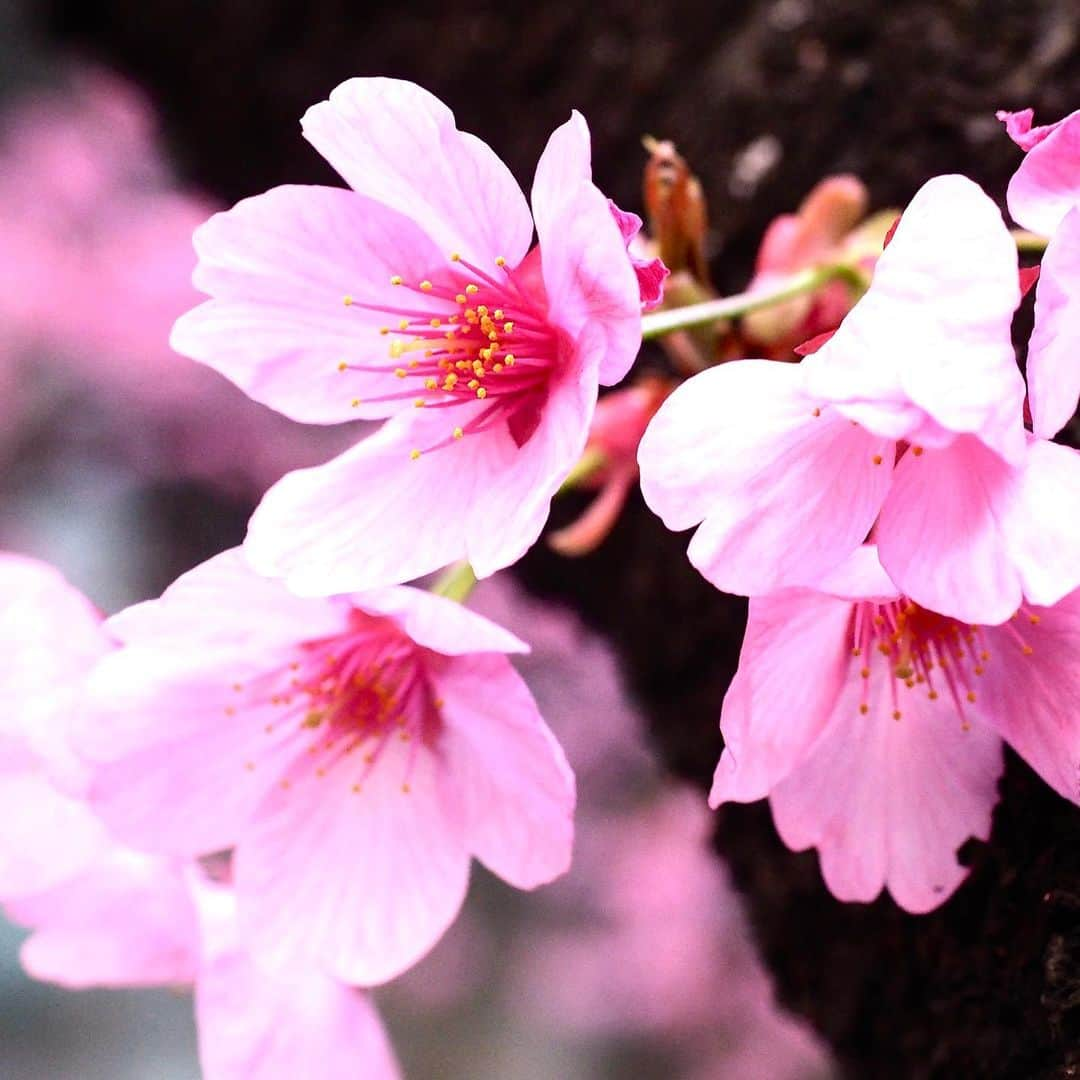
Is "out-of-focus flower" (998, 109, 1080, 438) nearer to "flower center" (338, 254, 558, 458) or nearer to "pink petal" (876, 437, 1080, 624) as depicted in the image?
"pink petal" (876, 437, 1080, 624)

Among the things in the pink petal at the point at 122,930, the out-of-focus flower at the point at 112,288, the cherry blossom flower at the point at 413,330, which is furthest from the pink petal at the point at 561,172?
the out-of-focus flower at the point at 112,288

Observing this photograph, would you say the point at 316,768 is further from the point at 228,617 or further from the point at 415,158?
the point at 415,158

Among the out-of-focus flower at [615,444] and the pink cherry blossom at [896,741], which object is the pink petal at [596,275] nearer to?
the pink cherry blossom at [896,741]

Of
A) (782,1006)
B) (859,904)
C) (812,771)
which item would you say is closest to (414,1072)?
(782,1006)

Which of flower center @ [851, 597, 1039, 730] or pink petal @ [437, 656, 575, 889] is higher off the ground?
flower center @ [851, 597, 1039, 730]

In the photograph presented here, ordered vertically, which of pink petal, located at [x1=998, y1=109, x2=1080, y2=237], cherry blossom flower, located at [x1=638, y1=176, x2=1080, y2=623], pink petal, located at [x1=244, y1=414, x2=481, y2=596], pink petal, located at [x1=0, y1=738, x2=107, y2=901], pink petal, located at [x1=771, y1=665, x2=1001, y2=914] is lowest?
pink petal, located at [x1=0, y1=738, x2=107, y2=901]

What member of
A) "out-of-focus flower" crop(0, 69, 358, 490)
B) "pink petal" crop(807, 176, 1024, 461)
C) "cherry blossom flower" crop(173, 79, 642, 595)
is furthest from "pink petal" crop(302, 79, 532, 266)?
"out-of-focus flower" crop(0, 69, 358, 490)

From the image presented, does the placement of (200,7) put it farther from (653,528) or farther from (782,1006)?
(782,1006)

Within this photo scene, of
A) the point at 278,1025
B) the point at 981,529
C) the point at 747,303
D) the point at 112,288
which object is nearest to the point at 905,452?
the point at 981,529
